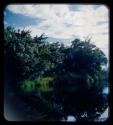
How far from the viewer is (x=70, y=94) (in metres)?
1.75

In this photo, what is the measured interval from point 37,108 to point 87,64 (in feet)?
1.64

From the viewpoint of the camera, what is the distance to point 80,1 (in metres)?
1.72

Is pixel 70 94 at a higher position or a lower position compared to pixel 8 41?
lower

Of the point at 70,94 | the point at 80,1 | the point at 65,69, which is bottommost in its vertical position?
the point at 70,94

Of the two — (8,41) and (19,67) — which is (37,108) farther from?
(8,41)

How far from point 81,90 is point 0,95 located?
59 cm

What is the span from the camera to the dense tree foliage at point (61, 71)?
174 cm

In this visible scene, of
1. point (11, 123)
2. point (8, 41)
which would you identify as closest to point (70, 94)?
point (11, 123)

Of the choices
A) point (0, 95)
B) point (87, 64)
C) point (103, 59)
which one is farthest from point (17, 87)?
point (103, 59)

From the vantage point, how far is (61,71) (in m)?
1.77

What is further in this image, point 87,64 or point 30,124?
point 87,64

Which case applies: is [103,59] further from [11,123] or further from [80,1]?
[11,123]

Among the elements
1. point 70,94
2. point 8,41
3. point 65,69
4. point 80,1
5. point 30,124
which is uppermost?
point 80,1

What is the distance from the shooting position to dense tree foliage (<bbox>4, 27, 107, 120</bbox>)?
1741 mm
